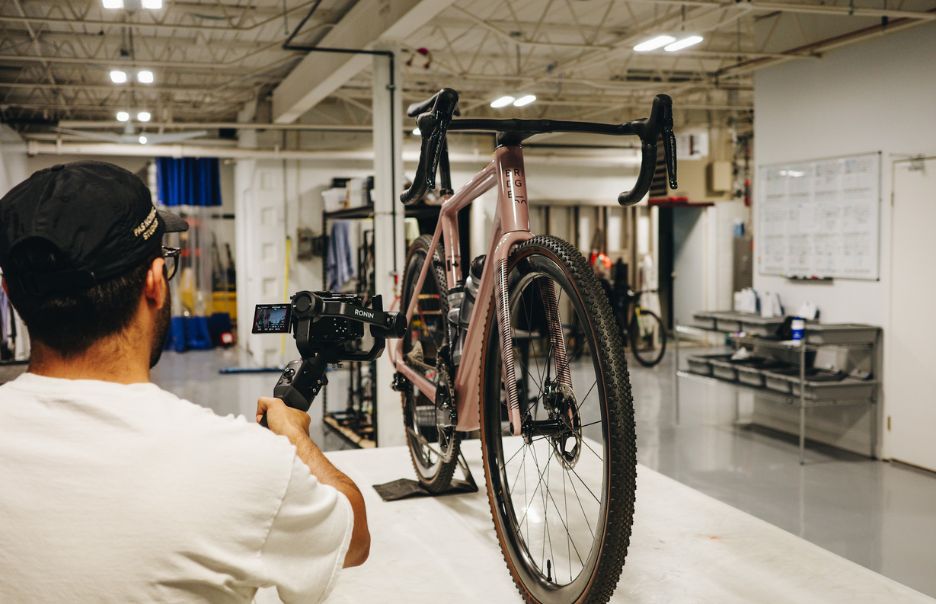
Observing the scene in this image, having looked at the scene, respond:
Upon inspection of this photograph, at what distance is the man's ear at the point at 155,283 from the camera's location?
1.04m

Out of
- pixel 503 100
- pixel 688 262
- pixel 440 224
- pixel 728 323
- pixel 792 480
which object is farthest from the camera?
pixel 688 262

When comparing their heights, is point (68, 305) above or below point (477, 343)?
above

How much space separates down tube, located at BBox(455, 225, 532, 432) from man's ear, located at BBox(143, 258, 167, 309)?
1.09 m

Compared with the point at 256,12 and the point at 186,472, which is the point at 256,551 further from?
the point at 256,12

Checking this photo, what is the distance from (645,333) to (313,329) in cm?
1101

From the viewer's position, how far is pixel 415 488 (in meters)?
2.99

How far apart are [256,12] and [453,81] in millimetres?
3129

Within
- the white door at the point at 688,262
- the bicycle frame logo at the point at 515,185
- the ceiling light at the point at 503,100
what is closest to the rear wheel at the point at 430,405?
the bicycle frame logo at the point at 515,185

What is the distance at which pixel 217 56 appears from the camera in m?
9.40

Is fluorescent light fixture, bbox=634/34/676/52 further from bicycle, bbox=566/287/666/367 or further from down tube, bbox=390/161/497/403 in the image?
bicycle, bbox=566/287/666/367

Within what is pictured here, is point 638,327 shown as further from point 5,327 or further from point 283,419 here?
point 283,419

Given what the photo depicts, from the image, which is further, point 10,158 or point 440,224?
point 10,158

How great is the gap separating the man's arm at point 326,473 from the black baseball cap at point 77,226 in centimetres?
32

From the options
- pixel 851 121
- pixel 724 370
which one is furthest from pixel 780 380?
pixel 851 121
